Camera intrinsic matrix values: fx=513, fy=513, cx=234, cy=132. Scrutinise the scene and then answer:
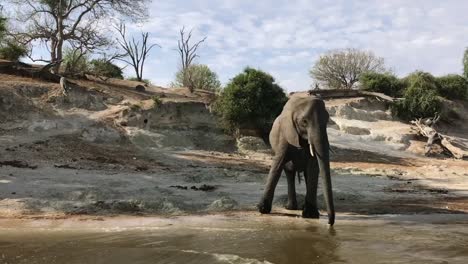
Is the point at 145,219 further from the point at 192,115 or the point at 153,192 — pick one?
the point at 192,115

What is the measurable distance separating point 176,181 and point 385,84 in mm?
30650

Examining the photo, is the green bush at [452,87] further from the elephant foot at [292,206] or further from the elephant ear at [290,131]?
the elephant ear at [290,131]

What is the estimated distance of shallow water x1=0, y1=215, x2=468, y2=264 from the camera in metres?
7.28

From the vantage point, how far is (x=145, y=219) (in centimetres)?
1060

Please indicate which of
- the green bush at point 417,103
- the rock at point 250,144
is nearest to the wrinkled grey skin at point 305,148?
the rock at point 250,144

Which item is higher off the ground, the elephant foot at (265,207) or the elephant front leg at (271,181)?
the elephant front leg at (271,181)

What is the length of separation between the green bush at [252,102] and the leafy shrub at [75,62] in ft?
37.1

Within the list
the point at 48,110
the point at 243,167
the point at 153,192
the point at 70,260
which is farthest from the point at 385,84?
the point at 70,260

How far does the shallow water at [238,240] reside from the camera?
728 centimetres

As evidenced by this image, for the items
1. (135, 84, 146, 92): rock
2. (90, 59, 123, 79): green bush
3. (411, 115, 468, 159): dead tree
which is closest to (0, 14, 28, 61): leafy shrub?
(90, 59, 123, 79): green bush

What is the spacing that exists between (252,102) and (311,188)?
1721cm

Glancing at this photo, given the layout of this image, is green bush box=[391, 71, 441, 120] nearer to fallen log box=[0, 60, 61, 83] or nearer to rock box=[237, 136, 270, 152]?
rock box=[237, 136, 270, 152]

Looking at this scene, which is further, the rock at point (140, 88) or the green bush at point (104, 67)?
the green bush at point (104, 67)

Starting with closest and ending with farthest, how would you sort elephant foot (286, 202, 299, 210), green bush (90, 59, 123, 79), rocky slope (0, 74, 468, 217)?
elephant foot (286, 202, 299, 210) < rocky slope (0, 74, 468, 217) < green bush (90, 59, 123, 79)
